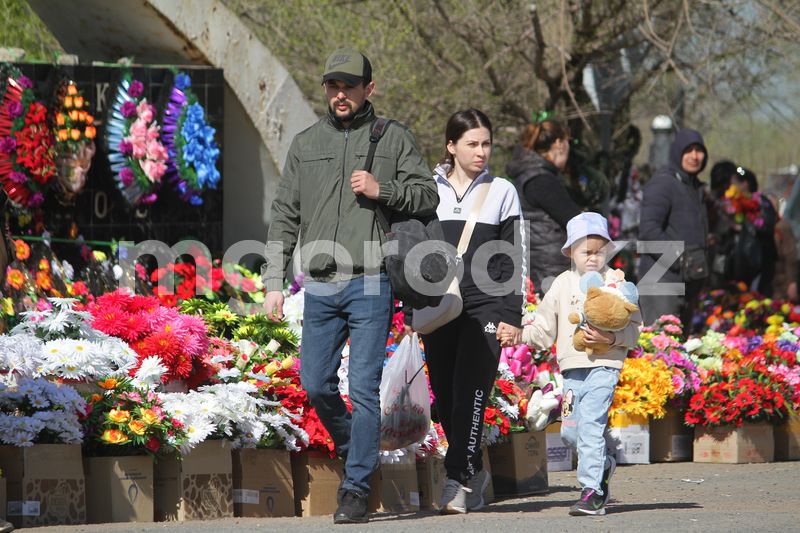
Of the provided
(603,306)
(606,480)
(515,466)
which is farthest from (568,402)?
(515,466)

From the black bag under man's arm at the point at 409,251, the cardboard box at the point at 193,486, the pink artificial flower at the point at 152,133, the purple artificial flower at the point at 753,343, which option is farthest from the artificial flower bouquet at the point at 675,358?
the cardboard box at the point at 193,486

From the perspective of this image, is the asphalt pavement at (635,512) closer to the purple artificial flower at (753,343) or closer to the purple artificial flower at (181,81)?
the purple artificial flower at (753,343)

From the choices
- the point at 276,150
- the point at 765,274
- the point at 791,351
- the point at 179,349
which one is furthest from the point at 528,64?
the point at 179,349

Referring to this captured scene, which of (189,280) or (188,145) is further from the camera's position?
(188,145)

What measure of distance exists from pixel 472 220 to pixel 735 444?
3.67m

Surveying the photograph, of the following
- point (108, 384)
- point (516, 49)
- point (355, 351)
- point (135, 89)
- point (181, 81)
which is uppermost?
point (516, 49)

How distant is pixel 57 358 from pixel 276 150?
4787 mm

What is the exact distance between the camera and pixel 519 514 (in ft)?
23.1

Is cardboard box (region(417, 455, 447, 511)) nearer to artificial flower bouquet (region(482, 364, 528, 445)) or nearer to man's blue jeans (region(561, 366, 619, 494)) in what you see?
artificial flower bouquet (region(482, 364, 528, 445))

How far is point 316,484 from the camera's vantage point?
716cm

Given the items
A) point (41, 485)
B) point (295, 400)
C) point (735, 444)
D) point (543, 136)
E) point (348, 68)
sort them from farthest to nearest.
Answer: point (735, 444), point (543, 136), point (295, 400), point (348, 68), point (41, 485)

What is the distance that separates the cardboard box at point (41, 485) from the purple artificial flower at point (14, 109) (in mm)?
3909

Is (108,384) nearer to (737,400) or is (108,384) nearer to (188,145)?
(188,145)

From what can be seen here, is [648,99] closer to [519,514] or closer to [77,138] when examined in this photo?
[77,138]
